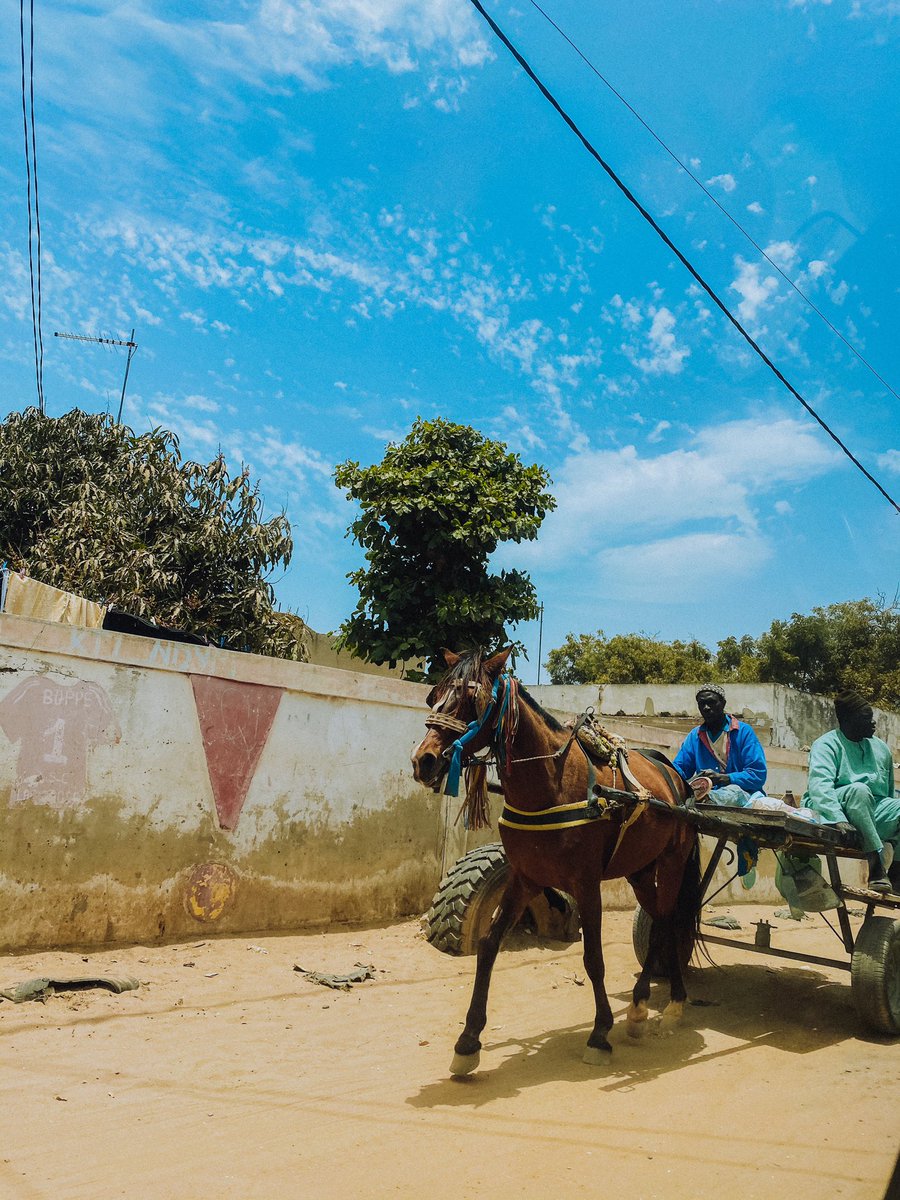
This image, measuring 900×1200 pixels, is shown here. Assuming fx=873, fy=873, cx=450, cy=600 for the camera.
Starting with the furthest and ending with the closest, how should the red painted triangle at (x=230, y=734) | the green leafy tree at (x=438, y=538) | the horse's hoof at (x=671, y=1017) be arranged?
the green leafy tree at (x=438, y=538)
the red painted triangle at (x=230, y=734)
the horse's hoof at (x=671, y=1017)

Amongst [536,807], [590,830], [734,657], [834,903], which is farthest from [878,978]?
[734,657]

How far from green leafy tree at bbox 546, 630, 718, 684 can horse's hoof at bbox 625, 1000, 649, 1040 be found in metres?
31.6

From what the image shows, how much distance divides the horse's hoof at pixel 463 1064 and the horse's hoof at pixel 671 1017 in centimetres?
158

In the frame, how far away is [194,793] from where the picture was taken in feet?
22.6

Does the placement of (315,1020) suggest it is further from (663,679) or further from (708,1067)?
(663,679)

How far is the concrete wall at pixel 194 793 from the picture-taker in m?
6.12

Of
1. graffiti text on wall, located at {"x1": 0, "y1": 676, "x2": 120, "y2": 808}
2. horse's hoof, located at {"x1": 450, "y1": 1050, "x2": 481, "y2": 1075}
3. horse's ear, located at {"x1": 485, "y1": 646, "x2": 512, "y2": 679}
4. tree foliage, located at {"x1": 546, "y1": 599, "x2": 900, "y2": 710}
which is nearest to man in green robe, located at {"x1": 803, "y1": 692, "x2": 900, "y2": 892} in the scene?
horse's ear, located at {"x1": 485, "y1": 646, "x2": 512, "y2": 679}

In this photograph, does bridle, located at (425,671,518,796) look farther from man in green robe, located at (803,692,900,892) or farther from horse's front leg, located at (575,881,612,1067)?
man in green robe, located at (803,692,900,892)

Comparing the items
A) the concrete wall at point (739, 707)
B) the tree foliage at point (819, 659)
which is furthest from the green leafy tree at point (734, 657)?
the concrete wall at point (739, 707)

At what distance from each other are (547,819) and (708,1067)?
5.36 ft

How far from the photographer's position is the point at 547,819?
473cm

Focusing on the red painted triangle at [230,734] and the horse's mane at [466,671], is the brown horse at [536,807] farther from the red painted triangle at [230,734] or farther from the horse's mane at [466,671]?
the red painted triangle at [230,734]

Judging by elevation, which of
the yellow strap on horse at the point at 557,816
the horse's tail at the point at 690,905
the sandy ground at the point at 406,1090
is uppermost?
the yellow strap on horse at the point at 557,816

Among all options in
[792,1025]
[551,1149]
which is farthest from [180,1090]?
[792,1025]
